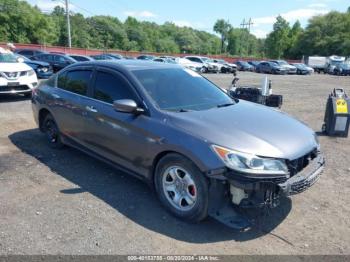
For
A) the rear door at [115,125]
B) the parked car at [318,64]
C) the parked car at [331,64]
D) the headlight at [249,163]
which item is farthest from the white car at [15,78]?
the parked car at [318,64]

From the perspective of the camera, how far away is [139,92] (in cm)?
434

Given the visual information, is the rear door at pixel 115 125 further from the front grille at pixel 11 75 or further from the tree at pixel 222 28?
the tree at pixel 222 28

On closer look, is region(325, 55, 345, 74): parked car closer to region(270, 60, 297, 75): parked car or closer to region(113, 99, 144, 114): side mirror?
region(270, 60, 297, 75): parked car

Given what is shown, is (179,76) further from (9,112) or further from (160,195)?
(9,112)

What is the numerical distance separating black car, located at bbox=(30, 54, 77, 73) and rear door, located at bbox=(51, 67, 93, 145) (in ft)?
52.2

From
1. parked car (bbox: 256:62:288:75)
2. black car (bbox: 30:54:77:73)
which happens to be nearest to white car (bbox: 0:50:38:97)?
black car (bbox: 30:54:77:73)

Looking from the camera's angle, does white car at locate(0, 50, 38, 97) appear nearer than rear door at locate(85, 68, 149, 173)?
No

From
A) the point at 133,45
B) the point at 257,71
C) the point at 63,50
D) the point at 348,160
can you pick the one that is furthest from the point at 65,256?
the point at 133,45

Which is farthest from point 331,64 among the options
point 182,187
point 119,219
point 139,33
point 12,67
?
point 139,33

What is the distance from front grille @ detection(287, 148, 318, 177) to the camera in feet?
12.0

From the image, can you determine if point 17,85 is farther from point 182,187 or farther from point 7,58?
point 182,187

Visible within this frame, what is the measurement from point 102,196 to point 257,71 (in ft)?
138

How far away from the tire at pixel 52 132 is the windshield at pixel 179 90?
2.20m

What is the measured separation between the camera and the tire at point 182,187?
362 centimetres
